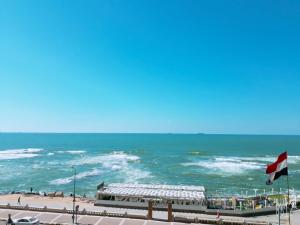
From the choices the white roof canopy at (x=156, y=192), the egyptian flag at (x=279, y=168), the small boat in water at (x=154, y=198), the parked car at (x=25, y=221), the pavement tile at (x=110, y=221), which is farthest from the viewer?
the white roof canopy at (x=156, y=192)

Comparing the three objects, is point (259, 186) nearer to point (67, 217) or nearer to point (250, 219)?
point (250, 219)

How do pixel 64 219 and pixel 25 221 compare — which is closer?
pixel 25 221

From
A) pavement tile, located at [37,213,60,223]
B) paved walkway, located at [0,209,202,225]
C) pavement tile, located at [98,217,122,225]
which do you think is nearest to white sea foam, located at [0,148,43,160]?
paved walkway, located at [0,209,202,225]

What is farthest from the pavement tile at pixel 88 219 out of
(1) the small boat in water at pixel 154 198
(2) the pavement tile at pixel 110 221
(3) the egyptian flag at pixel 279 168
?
(3) the egyptian flag at pixel 279 168

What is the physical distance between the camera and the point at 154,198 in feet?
131

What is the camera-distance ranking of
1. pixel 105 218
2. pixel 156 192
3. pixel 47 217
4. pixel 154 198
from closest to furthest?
pixel 47 217, pixel 105 218, pixel 154 198, pixel 156 192

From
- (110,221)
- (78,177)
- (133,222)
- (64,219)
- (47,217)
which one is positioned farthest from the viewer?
(78,177)

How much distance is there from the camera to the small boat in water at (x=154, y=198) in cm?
3875

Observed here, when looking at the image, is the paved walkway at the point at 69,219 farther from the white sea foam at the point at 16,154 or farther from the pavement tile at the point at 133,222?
the white sea foam at the point at 16,154

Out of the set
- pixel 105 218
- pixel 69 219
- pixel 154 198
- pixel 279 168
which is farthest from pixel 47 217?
pixel 279 168

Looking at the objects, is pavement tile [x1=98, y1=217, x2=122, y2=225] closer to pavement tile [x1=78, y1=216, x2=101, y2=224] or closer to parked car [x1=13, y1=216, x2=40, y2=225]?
pavement tile [x1=78, y1=216, x2=101, y2=224]

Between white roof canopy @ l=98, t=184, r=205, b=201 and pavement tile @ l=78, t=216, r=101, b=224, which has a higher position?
white roof canopy @ l=98, t=184, r=205, b=201

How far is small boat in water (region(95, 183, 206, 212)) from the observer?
3875 cm

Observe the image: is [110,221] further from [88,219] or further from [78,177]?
[78,177]
